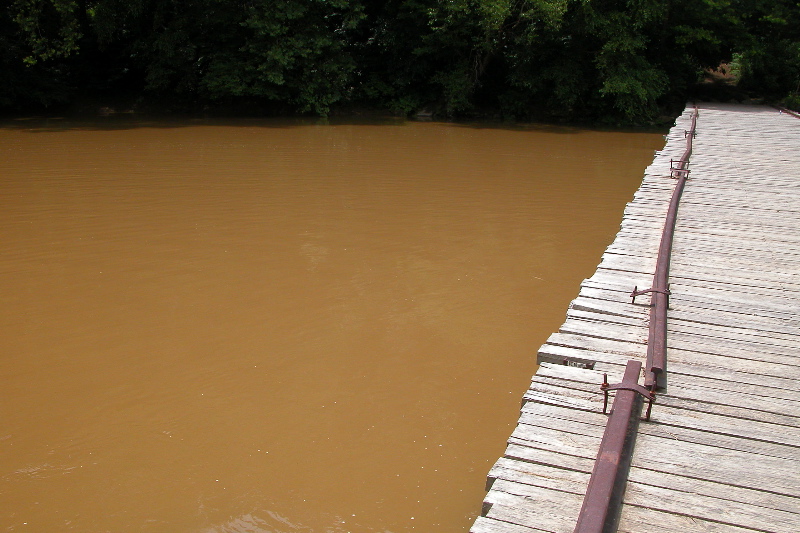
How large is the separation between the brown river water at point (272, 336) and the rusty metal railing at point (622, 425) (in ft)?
3.44

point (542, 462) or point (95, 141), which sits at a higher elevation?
point (542, 462)

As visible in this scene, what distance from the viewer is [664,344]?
11.7 feet

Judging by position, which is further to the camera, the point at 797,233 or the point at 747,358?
the point at 797,233

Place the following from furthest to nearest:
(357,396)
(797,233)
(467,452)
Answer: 1. (797,233)
2. (357,396)
3. (467,452)

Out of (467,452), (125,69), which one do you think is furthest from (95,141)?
(467,452)

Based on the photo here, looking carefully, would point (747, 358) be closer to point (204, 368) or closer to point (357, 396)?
point (357, 396)

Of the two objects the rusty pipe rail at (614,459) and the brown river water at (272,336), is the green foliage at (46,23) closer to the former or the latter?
the brown river water at (272,336)

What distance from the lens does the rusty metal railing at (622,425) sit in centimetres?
233

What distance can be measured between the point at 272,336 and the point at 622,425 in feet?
11.1

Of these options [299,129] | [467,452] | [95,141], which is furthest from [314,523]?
[299,129]

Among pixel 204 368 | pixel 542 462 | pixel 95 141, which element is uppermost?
pixel 542 462

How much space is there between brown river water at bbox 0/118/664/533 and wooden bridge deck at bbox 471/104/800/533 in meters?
0.89

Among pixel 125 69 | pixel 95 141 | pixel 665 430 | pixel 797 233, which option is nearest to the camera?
pixel 665 430

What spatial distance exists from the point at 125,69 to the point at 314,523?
21.2m
